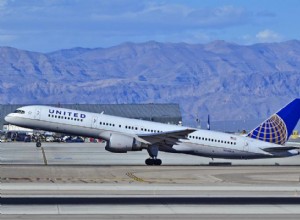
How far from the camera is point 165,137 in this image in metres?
68.2

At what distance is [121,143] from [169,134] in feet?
12.5

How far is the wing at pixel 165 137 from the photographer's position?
222 ft

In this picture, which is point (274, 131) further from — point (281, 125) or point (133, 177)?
point (133, 177)

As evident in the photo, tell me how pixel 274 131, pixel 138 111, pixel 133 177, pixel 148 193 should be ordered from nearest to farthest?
1. pixel 148 193
2. pixel 133 177
3. pixel 274 131
4. pixel 138 111

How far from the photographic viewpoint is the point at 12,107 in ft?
648

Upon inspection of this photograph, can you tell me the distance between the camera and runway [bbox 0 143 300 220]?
32.9 meters

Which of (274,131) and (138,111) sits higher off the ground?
(138,111)

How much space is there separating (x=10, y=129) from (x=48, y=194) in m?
149

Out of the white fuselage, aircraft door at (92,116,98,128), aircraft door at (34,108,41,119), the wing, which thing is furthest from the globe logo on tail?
aircraft door at (34,108,41,119)

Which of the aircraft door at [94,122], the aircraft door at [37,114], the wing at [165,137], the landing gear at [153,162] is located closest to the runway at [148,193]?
the wing at [165,137]

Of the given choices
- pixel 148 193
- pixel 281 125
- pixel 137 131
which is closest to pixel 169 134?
pixel 137 131

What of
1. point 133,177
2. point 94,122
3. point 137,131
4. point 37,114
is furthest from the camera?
point 37,114

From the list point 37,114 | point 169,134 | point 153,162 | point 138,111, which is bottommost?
point 153,162

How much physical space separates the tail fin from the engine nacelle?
1039 centimetres
